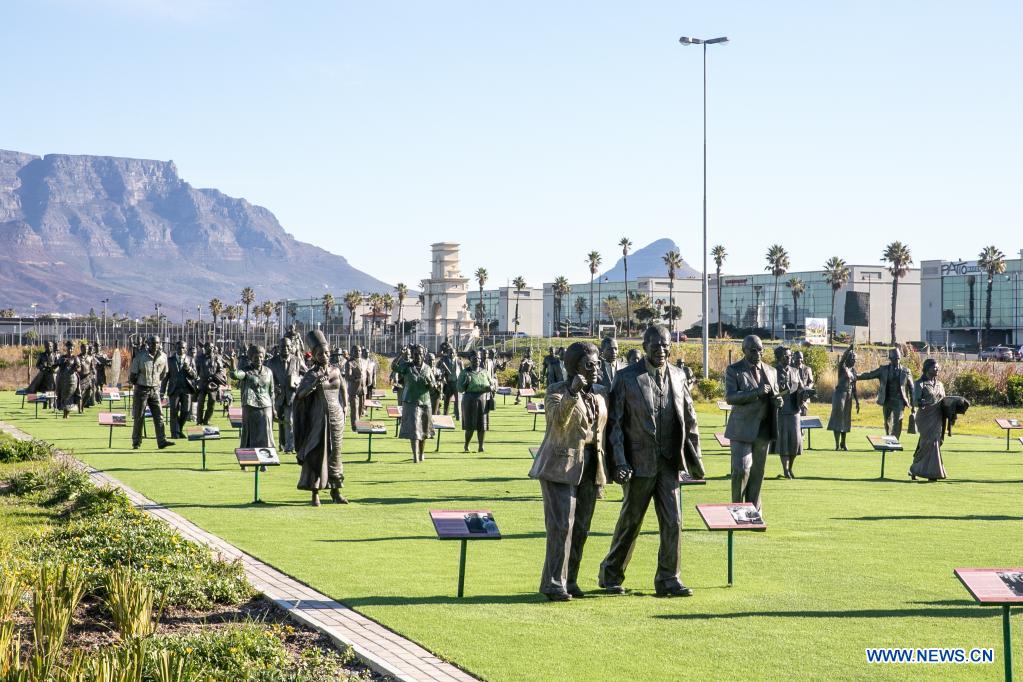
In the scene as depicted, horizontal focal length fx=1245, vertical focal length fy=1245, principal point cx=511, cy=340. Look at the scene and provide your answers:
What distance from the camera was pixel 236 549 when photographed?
12.0m

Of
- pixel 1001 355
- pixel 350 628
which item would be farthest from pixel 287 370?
pixel 1001 355

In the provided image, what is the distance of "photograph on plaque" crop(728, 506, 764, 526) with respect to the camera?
33.5ft

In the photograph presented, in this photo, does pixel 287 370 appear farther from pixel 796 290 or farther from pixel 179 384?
pixel 796 290

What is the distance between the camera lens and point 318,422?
49.1 feet

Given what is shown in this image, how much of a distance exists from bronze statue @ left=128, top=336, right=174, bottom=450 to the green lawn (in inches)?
103

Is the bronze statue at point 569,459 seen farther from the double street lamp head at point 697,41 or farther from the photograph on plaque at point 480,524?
the double street lamp head at point 697,41

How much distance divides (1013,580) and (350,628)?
14.1ft

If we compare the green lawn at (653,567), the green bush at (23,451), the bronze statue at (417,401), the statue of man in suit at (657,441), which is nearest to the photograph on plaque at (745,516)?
the green lawn at (653,567)

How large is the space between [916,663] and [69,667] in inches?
201

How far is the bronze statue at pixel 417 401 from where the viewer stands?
843 inches

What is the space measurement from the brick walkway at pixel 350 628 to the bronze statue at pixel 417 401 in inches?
371

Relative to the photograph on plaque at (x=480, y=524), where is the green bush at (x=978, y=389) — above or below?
below

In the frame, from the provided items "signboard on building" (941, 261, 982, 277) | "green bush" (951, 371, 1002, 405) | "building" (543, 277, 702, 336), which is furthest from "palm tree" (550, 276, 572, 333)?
"green bush" (951, 371, 1002, 405)

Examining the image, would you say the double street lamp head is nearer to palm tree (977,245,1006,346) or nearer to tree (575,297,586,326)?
palm tree (977,245,1006,346)
